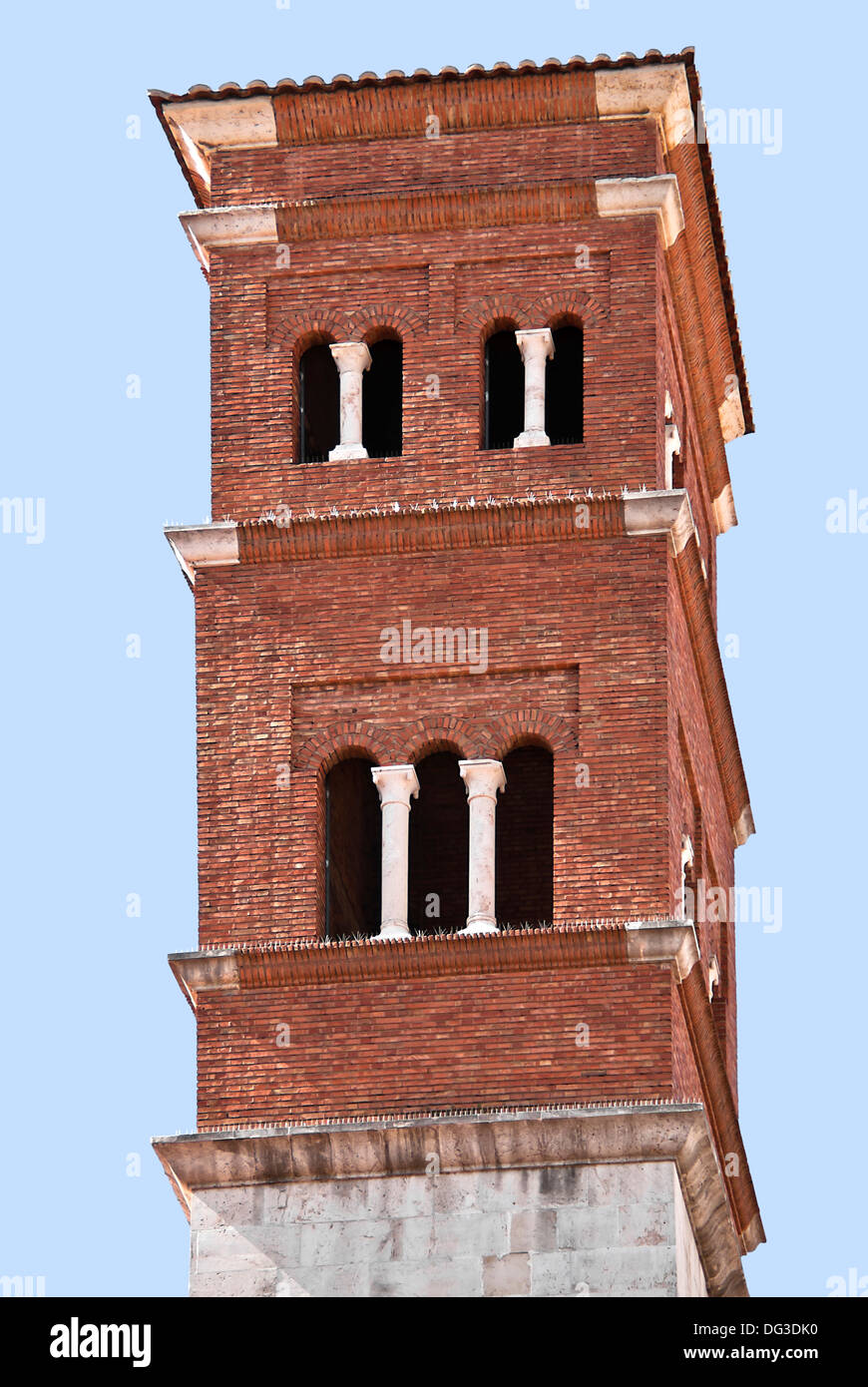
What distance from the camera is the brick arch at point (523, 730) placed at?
46.3 metres

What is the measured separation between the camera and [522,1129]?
145 feet

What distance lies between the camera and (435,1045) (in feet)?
148

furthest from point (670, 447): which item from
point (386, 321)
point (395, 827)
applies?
point (395, 827)

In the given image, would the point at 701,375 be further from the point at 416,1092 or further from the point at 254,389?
the point at 416,1092

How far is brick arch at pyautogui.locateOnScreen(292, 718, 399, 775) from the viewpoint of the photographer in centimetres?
4662

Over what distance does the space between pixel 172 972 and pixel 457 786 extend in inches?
191

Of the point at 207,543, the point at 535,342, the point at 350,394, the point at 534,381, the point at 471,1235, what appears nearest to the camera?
the point at 471,1235

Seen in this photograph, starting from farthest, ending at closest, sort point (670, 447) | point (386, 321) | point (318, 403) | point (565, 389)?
point (318, 403) → point (565, 389) → point (670, 447) → point (386, 321)

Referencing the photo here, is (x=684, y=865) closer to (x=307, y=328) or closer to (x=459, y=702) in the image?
(x=459, y=702)

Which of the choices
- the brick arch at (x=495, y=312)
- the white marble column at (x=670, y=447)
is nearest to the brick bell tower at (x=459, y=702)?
the brick arch at (x=495, y=312)

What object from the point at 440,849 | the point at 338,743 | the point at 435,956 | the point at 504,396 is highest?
the point at 504,396

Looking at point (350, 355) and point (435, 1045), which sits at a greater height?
point (350, 355)

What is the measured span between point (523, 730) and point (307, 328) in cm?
501

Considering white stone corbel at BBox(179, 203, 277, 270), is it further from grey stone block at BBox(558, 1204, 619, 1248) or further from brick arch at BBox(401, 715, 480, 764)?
grey stone block at BBox(558, 1204, 619, 1248)
